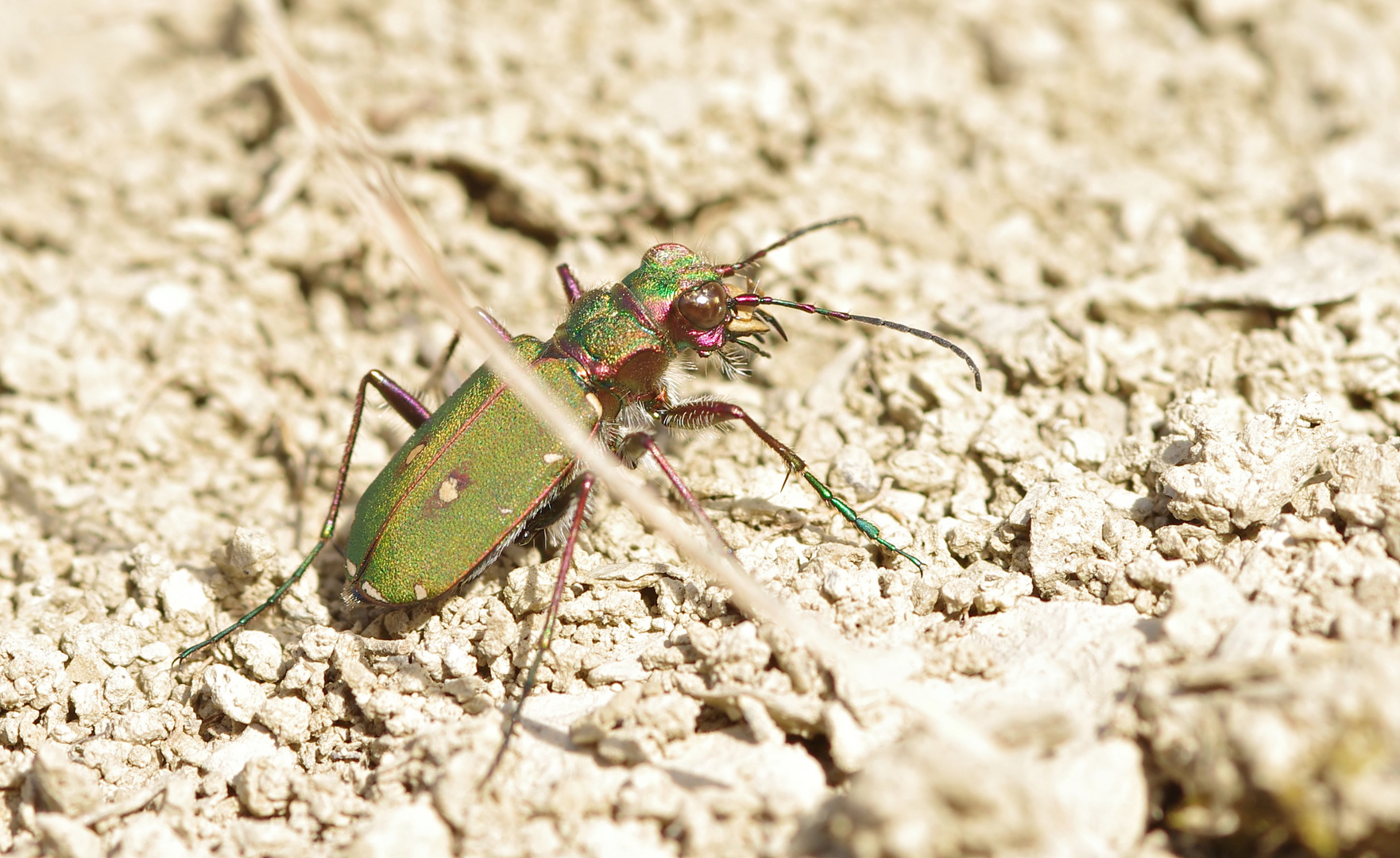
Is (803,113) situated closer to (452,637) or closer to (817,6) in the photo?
(817,6)

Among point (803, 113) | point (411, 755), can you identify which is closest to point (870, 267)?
point (803, 113)

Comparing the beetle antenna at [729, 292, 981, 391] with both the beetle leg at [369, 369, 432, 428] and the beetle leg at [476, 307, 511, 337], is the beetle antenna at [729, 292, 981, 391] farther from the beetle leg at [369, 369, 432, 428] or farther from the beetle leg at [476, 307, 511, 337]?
the beetle leg at [369, 369, 432, 428]

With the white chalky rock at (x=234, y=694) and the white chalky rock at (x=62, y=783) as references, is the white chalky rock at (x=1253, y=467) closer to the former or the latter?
the white chalky rock at (x=234, y=694)

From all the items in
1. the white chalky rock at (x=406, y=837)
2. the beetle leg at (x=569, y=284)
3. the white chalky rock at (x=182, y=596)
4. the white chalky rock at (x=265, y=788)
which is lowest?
the white chalky rock at (x=406, y=837)

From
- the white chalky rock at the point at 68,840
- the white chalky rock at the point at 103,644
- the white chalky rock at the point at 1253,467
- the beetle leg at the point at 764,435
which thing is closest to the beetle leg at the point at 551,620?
the beetle leg at the point at 764,435

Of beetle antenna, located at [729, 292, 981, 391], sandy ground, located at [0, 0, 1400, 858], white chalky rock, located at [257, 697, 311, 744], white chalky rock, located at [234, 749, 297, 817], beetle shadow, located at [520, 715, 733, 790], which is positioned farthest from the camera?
beetle antenna, located at [729, 292, 981, 391]

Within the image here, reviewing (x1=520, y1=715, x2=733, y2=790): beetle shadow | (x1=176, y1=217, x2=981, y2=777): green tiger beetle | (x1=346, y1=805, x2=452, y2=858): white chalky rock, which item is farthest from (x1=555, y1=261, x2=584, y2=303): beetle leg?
(x1=346, y1=805, x2=452, y2=858): white chalky rock

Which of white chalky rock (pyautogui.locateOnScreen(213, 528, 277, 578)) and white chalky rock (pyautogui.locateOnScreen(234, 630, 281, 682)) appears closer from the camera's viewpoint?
white chalky rock (pyautogui.locateOnScreen(234, 630, 281, 682))

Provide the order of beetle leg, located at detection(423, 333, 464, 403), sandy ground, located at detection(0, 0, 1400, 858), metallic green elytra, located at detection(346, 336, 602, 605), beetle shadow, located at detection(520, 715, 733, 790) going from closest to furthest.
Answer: sandy ground, located at detection(0, 0, 1400, 858), beetle shadow, located at detection(520, 715, 733, 790), metallic green elytra, located at detection(346, 336, 602, 605), beetle leg, located at detection(423, 333, 464, 403)
